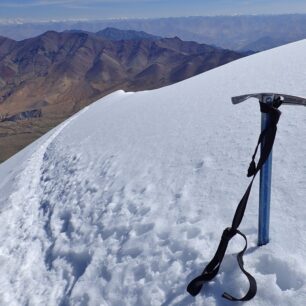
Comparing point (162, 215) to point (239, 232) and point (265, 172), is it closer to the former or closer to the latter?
point (239, 232)

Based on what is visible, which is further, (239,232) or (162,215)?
(162,215)

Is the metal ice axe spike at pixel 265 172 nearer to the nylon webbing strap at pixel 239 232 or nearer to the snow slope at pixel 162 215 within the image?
the nylon webbing strap at pixel 239 232

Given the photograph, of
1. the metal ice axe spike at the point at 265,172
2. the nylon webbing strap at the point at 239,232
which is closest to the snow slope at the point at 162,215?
the nylon webbing strap at the point at 239,232

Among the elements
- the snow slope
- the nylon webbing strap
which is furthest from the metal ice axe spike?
the snow slope

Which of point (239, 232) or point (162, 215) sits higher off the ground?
point (239, 232)

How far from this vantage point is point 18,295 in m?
6.47

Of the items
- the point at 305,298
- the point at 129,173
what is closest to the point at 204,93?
the point at 129,173

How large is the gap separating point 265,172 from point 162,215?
2648 millimetres

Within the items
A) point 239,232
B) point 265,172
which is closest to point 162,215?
point 239,232

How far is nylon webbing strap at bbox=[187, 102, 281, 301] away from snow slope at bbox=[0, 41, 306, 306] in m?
0.11

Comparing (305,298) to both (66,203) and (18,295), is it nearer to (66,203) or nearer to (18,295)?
(18,295)

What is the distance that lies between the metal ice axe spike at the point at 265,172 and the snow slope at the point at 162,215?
0.24 metres

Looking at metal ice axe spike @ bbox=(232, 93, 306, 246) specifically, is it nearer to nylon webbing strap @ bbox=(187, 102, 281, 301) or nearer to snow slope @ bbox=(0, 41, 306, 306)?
nylon webbing strap @ bbox=(187, 102, 281, 301)

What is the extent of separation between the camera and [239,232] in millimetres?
4137
